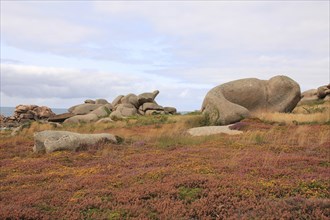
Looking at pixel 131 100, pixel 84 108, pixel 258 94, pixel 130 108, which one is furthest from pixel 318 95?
pixel 84 108

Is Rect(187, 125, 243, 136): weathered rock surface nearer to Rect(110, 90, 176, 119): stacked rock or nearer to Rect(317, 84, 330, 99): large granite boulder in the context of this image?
Rect(110, 90, 176, 119): stacked rock

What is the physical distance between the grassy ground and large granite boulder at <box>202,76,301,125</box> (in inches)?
575

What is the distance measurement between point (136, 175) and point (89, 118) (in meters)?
39.7

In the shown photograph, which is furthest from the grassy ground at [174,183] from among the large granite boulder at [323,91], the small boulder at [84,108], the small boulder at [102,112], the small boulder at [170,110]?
the small boulder at [84,108]

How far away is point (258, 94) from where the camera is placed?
119ft

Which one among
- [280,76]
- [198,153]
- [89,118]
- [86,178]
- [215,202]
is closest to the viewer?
[215,202]

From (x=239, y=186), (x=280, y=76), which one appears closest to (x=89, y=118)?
(x=280, y=76)

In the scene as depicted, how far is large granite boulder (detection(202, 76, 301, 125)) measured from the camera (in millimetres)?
35344

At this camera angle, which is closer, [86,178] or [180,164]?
[86,178]

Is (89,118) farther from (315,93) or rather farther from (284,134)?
(315,93)

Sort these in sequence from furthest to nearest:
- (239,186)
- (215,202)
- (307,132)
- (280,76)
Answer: (280,76) < (307,132) < (239,186) < (215,202)

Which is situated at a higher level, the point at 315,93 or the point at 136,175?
the point at 315,93

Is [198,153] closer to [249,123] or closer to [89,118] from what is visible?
[249,123]

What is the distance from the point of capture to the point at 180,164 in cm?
1469
